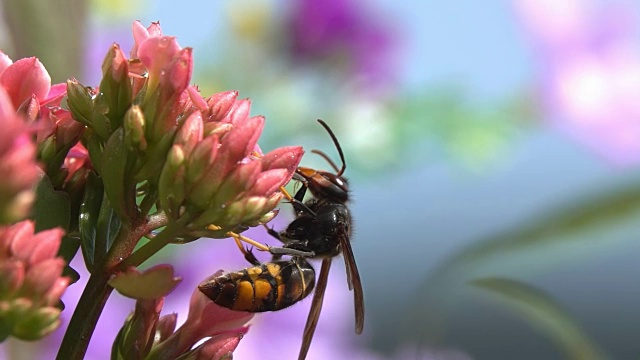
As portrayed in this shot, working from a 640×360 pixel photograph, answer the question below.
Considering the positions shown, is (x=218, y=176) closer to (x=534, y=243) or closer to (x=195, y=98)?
(x=195, y=98)

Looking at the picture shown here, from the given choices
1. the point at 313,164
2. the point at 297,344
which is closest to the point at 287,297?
the point at 297,344

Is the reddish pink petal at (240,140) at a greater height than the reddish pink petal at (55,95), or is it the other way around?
the reddish pink petal at (55,95)

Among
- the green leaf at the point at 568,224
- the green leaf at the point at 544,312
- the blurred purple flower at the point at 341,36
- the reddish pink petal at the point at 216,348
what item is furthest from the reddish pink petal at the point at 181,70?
the blurred purple flower at the point at 341,36

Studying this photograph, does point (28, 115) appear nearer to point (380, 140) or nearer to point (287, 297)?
point (287, 297)

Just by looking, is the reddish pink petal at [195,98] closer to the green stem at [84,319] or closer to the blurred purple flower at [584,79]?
the green stem at [84,319]

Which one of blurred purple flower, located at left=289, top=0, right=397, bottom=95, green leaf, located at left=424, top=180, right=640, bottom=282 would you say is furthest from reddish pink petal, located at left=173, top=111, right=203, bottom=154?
blurred purple flower, located at left=289, top=0, right=397, bottom=95

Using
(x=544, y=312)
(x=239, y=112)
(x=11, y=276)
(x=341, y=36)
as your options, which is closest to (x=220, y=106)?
(x=239, y=112)
